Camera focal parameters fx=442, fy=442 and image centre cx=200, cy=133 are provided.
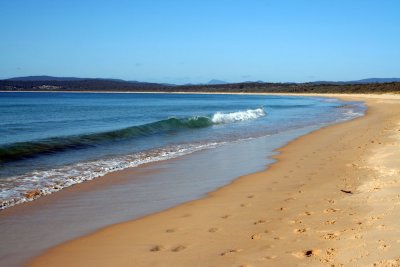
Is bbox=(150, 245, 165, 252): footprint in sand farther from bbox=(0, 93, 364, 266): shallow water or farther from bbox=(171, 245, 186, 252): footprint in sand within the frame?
bbox=(0, 93, 364, 266): shallow water

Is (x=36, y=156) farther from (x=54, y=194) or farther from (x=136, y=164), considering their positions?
(x=54, y=194)

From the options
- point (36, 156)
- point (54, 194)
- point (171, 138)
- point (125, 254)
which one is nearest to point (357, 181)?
point (125, 254)

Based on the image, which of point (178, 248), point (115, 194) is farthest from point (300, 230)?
point (115, 194)

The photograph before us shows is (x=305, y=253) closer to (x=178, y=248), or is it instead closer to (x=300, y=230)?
(x=300, y=230)

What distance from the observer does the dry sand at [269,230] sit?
14.7ft

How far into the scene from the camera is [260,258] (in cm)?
447

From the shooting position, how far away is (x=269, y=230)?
541 centimetres

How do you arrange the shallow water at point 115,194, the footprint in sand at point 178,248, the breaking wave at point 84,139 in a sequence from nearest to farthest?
the footprint in sand at point 178,248 < the shallow water at point 115,194 < the breaking wave at point 84,139

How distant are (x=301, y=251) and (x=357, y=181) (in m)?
3.96

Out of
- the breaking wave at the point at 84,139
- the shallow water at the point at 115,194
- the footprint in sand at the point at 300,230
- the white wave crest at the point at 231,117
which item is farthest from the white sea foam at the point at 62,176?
the white wave crest at the point at 231,117

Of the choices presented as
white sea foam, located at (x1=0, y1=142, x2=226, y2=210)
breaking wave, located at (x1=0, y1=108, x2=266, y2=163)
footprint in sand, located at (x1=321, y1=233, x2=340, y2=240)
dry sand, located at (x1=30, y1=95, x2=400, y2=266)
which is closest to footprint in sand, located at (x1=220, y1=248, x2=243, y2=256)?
dry sand, located at (x1=30, y1=95, x2=400, y2=266)

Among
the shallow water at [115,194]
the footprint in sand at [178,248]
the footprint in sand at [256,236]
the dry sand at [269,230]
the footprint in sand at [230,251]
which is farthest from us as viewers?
the shallow water at [115,194]

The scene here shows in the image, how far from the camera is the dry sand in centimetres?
449

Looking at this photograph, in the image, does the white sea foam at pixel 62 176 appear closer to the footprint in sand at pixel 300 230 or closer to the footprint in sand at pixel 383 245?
the footprint in sand at pixel 300 230
